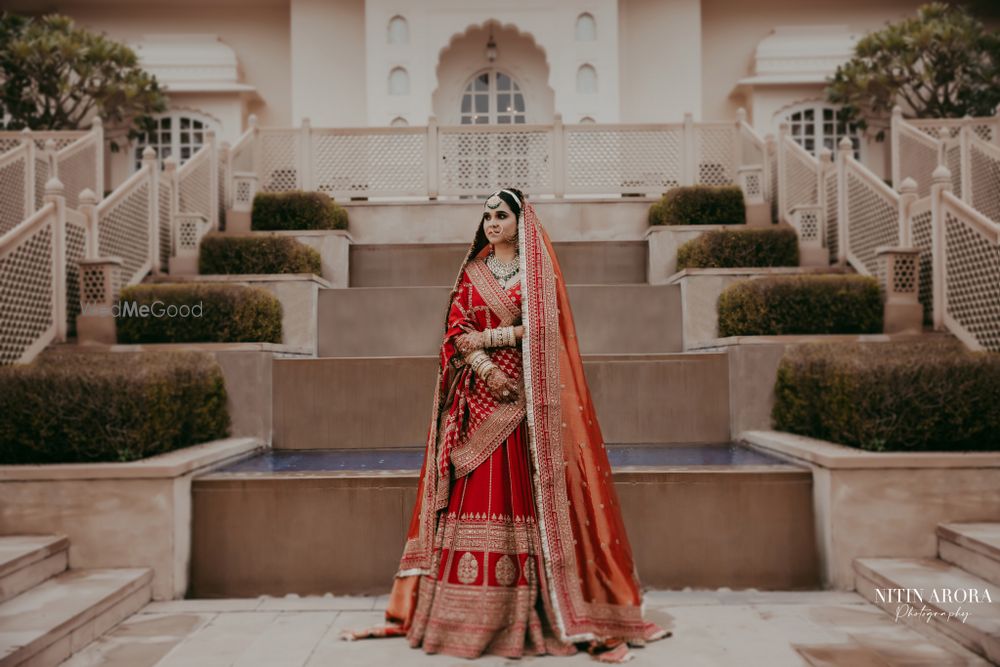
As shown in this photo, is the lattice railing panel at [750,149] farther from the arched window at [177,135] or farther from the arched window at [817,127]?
the arched window at [177,135]

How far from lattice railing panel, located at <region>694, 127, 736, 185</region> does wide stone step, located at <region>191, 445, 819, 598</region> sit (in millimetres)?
7340

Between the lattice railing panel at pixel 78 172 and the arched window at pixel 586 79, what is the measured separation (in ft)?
27.8

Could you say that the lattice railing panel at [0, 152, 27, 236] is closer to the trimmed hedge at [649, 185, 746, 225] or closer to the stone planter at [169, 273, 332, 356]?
the stone planter at [169, 273, 332, 356]

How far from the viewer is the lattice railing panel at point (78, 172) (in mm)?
9586

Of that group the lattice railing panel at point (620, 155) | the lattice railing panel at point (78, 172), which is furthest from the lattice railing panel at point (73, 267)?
the lattice railing panel at point (620, 155)

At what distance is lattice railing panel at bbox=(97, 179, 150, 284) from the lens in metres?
7.77

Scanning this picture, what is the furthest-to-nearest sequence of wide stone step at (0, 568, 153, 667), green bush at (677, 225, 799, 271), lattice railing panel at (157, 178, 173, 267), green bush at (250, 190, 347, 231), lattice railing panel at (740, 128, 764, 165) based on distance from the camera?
lattice railing panel at (740, 128, 764, 165), green bush at (250, 190, 347, 231), lattice railing panel at (157, 178, 173, 267), green bush at (677, 225, 799, 271), wide stone step at (0, 568, 153, 667)

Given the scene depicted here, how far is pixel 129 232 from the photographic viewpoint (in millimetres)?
8172

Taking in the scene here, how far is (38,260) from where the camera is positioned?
6.85 metres

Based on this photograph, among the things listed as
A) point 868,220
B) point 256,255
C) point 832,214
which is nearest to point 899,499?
point 868,220

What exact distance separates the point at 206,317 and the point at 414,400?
1911 mm

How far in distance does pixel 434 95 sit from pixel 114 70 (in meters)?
5.75

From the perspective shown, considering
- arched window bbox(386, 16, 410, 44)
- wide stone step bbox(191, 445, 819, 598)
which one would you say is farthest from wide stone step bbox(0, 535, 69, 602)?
arched window bbox(386, 16, 410, 44)

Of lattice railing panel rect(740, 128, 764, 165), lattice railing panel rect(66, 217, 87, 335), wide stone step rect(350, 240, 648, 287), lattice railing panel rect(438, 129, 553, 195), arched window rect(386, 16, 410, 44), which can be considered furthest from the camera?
arched window rect(386, 16, 410, 44)
